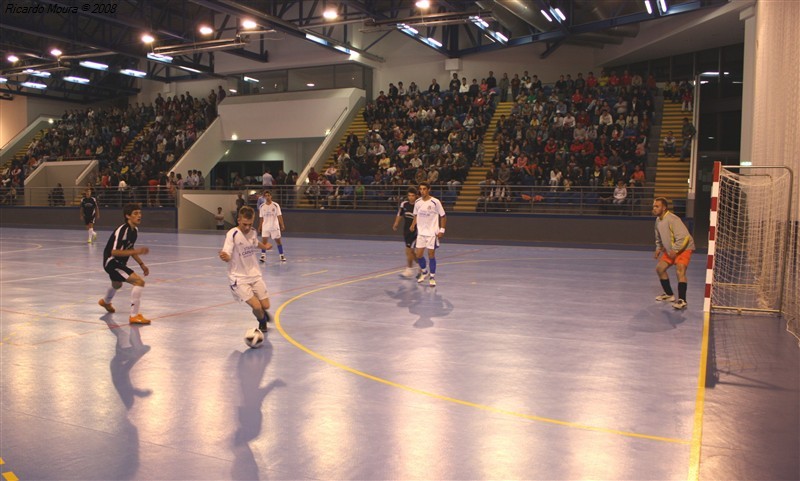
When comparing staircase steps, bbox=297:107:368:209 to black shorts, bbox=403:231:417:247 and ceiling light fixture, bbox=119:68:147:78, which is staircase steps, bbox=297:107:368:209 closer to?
ceiling light fixture, bbox=119:68:147:78

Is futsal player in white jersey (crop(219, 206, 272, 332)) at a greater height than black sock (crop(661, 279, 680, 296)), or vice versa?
futsal player in white jersey (crop(219, 206, 272, 332))

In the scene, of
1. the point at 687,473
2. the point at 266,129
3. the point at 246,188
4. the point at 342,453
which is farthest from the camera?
the point at 266,129

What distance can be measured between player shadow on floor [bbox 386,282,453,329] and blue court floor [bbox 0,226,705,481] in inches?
2.3

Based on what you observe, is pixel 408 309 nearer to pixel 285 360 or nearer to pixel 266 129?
pixel 285 360

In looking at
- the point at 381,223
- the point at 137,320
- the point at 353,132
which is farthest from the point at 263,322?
the point at 353,132

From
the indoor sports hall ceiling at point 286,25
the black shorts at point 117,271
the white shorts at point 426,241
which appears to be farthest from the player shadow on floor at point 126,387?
the indoor sports hall ceiling at point 286,25


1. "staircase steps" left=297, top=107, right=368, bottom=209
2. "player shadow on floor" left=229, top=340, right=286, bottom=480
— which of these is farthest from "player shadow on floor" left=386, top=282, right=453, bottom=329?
"staircase steps" left=297, top=107, right=368, bottom=209

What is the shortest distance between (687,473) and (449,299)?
24.7 ft

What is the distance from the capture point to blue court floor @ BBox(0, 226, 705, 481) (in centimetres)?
459

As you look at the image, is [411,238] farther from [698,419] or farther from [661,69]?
[661,69]

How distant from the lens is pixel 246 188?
33938mm

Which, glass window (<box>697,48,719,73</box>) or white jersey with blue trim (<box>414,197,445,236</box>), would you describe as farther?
glass window (<box>697,48,719,73</box>)

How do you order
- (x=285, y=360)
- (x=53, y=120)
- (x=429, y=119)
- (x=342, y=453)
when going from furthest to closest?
(x=53, y=120) < (x=429, y=119) < (x=285, y=360) < (x=342, y=453)

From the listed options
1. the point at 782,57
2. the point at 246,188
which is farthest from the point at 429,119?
the point at 782,57
